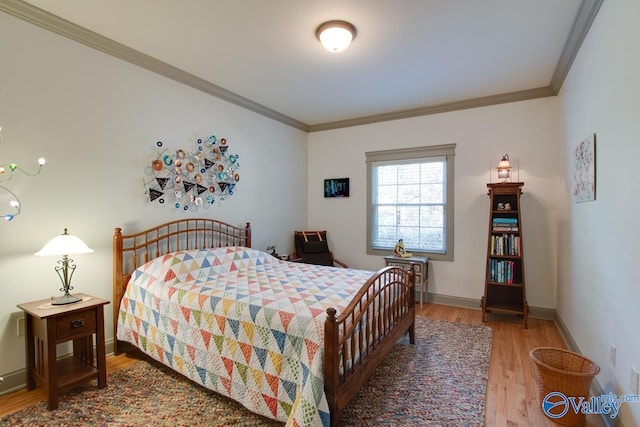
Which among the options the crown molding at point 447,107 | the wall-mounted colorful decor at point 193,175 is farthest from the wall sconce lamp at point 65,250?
the crown molding at point 447,107

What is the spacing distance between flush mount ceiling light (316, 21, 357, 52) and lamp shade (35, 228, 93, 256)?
95.6 inches

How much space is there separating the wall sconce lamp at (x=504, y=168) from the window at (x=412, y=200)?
59 centimetres

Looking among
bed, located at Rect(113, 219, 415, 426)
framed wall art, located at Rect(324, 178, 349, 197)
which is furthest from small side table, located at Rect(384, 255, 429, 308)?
framed wall art, located at Rect(324, 178, 349, 197)

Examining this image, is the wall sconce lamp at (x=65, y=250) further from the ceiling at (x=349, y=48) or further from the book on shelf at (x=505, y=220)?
the book on shelf at (x=505, y=220)

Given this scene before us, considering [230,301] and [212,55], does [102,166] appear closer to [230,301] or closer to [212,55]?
[212,55]

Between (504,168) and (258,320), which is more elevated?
(504,168)

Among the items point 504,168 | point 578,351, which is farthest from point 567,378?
point 504,168

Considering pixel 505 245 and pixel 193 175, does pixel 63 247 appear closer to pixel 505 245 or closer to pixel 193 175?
pixel 193 175

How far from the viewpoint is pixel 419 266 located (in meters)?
4.23

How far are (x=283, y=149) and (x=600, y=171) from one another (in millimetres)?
3736

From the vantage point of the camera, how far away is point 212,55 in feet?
9.89

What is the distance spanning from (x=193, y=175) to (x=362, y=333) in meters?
2.51

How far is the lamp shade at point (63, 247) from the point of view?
2191 millimetres

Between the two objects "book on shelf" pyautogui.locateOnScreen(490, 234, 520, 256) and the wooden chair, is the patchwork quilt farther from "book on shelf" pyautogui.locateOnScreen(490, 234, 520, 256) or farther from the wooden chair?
"book on shelf" pyautogui.locateOnScreen(490, 234, 520, 256)
